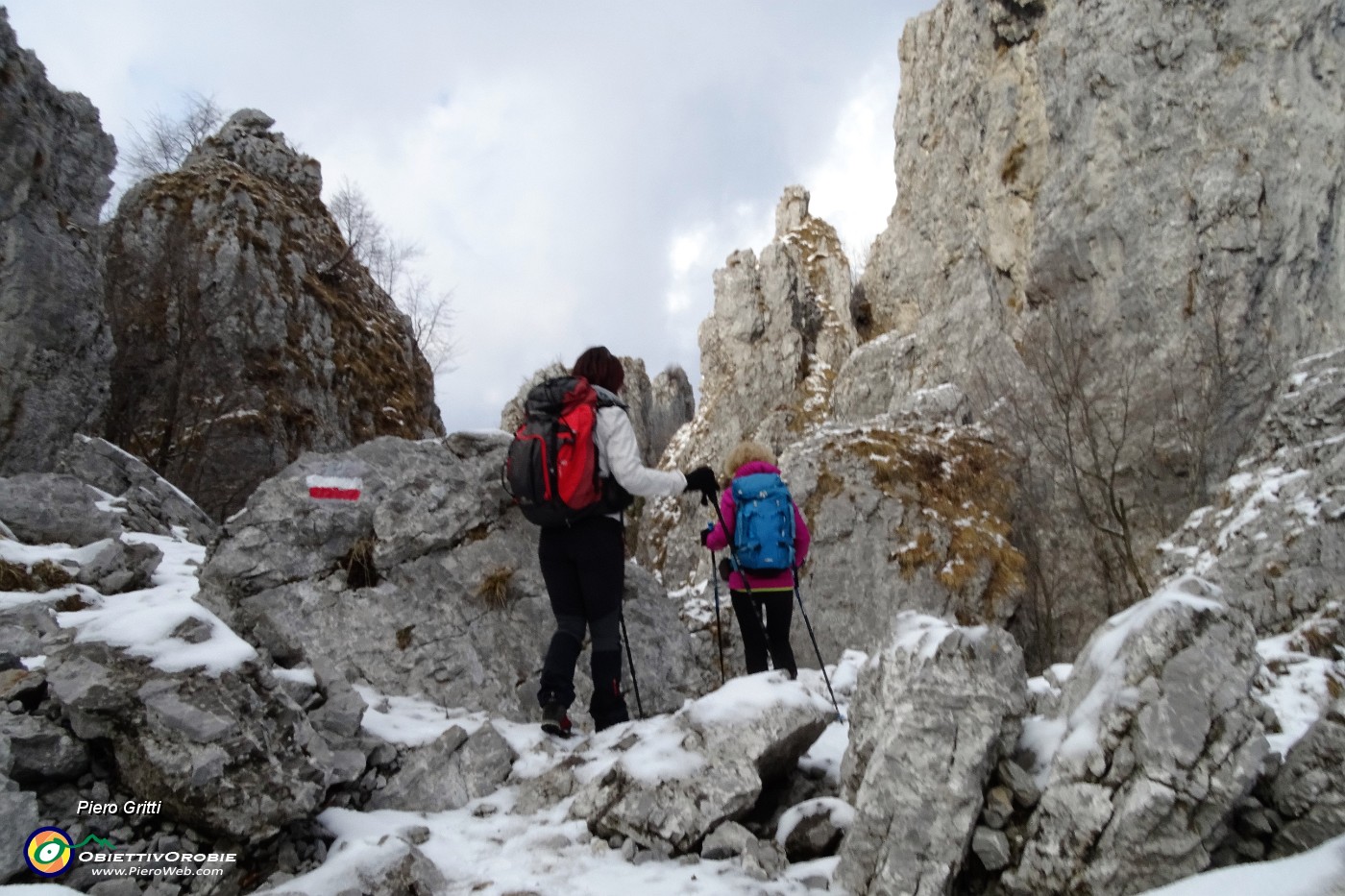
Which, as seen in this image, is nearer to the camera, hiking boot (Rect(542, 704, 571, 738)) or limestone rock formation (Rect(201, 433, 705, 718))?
hiking boot (Rect(542, 704, 571, 738))

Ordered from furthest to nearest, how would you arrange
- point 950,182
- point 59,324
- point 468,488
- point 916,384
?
point 950,182 → point 916,384 → point 59,324 → point 468,488

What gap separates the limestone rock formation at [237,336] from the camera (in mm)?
14562

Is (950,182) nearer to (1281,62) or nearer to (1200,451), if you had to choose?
(1281,62)

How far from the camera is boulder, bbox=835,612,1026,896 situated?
9.51ft

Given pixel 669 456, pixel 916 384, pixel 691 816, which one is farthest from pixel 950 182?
pixel 691 816

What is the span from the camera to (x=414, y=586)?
5.73 meters

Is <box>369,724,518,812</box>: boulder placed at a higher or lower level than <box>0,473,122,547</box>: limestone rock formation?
lower

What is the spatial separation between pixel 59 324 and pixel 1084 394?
19.4 meters

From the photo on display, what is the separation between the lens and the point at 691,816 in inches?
131

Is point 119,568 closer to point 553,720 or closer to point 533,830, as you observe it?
point 553,720

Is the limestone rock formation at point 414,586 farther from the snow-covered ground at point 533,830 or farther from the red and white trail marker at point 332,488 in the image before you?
the snow-covered ground at point 533,830

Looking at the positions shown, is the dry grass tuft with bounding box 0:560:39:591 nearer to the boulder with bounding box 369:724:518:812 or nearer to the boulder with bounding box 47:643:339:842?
the boulder with bounding box 47:643:339:842

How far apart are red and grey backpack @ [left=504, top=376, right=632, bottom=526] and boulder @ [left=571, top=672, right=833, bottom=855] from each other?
1.38 meters

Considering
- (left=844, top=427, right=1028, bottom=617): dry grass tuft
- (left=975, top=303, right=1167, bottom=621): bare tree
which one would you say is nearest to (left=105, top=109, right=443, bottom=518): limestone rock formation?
(left=844, top=427, right=1028, bottom=617): dry grass tuft
